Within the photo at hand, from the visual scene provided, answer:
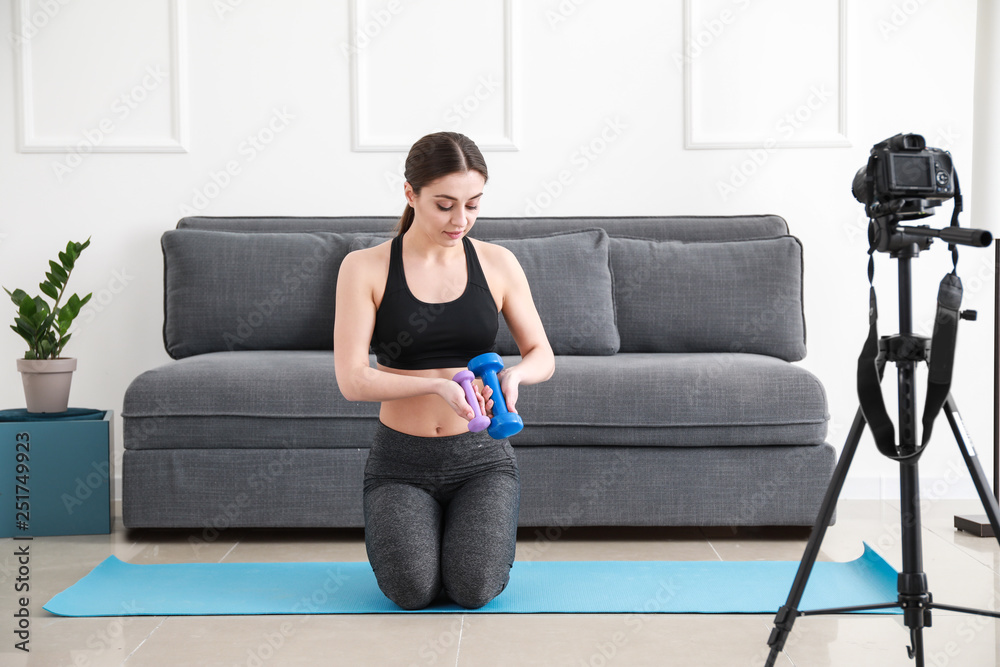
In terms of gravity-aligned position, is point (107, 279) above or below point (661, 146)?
below

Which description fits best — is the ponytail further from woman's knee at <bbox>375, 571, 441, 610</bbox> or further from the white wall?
the white wall

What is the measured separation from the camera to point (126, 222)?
10.7 ft

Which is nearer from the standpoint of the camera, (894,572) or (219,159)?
(894,572)

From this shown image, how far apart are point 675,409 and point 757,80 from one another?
1516mm

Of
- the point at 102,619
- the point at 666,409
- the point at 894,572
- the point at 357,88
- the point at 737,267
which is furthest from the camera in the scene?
the point at 357,88

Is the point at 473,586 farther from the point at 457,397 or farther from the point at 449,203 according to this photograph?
the point at 449,203

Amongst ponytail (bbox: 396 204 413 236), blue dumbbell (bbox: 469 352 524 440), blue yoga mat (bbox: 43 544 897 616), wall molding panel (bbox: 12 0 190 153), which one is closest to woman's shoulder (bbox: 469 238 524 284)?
ponytail (bbox: 396 204 413 236)

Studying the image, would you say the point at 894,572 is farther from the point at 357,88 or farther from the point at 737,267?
the point at 357,88

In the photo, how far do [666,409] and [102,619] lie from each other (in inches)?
58.2

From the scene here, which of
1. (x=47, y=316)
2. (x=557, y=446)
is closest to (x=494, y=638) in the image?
(x=557, y=446)

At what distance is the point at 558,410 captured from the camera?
2424 millimetres

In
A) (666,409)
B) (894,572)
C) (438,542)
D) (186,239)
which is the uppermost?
(186,239)

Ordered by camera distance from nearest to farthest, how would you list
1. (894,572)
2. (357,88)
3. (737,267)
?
(894,572) < (737,267) < (357,88)

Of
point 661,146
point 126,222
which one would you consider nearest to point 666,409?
point 661,146
